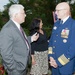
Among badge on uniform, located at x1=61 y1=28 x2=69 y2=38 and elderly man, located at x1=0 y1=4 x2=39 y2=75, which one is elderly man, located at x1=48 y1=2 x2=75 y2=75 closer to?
badge on uniform, located at x1=61 y1=28 x2=69 y2=38

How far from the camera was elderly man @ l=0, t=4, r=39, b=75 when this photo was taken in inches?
151

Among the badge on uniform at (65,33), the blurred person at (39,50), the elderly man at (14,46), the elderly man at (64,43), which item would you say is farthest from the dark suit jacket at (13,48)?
the blurred person at (39,50)

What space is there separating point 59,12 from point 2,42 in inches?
35.3

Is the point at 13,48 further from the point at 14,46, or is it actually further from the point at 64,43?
the point at 64,43

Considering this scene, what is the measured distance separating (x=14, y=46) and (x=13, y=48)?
0.10 feet

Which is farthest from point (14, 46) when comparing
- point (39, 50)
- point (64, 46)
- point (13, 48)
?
point (39, 50)

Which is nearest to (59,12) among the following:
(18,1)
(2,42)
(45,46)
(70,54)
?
(70,54)

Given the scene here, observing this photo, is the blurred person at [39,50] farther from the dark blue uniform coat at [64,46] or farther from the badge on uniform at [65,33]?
the badge on uniform at [65,33]

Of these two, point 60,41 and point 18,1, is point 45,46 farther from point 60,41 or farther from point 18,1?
point 18,1

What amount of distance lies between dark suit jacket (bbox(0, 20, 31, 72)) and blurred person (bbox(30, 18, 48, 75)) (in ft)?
6.49

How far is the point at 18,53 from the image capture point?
13.1 ft

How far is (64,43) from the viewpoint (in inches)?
158

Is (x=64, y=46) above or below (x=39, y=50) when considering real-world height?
above

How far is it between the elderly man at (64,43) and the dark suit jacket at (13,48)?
42cm
